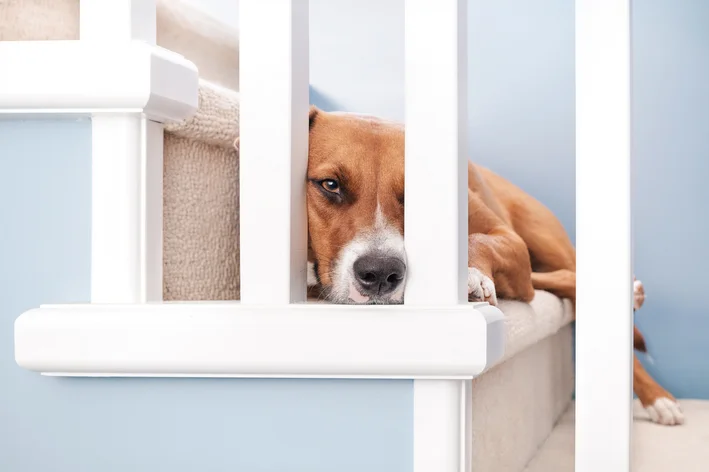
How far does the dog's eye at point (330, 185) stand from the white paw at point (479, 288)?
27 centimetres

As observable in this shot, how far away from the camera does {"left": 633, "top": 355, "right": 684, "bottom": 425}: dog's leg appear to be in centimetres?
186

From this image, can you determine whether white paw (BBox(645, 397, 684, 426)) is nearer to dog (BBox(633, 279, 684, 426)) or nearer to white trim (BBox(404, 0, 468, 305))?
dog (BBox(633, 279, 684, 426))

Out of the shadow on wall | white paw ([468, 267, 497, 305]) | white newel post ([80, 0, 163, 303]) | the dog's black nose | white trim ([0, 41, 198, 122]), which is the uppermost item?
the shadow on wall

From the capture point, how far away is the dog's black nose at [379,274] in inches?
37.4

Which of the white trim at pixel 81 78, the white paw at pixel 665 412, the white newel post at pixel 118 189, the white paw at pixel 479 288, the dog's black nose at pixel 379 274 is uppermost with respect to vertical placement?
the white trim at pixel 81 78

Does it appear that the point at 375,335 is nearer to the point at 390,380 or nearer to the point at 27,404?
the point at 390,380

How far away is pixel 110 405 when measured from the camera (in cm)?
63

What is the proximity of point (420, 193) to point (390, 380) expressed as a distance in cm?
17

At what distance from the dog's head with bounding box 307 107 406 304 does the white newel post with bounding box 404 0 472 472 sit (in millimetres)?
399

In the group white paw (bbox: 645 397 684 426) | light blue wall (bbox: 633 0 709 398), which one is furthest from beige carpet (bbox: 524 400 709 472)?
light blue wall (bbox: 633 0 709 398)

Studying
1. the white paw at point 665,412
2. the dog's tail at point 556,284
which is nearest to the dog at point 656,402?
the white paw at point 665,412

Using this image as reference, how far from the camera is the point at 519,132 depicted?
2.52 meters

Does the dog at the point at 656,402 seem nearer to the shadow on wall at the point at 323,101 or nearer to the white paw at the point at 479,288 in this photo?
the white paw at the point at 479,288

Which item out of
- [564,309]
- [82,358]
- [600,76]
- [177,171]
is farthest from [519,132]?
[82,358]
